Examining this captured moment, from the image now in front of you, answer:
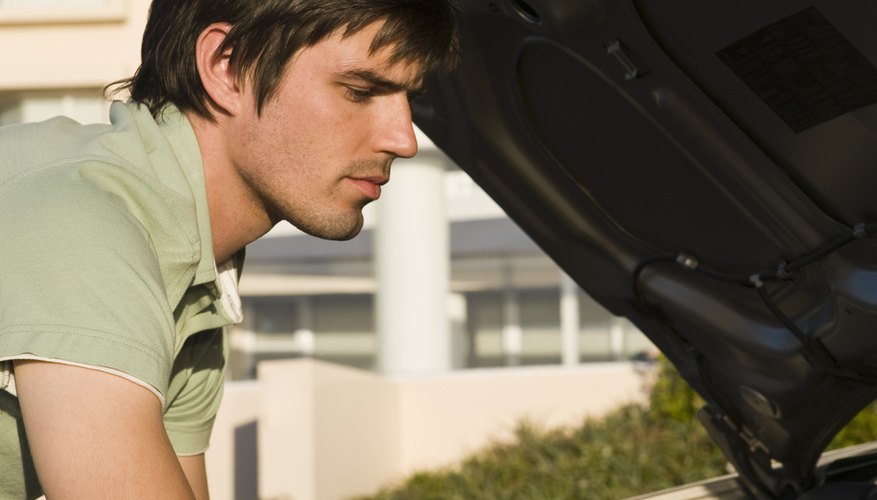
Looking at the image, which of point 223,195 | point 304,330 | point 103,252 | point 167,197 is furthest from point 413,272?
point 103,252

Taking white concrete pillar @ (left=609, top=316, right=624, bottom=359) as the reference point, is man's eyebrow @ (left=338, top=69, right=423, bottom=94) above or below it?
above

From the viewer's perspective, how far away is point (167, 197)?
63.9 inches

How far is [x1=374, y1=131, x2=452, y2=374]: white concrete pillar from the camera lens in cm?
1206

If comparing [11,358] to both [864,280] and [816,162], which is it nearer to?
[816,162]

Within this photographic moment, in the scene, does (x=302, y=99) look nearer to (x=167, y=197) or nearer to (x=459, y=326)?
(x=167, y=197)

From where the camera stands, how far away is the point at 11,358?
1332 mm

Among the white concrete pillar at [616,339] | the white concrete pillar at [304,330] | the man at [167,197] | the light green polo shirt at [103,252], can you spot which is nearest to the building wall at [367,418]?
the white concrete pillar at [616,339]

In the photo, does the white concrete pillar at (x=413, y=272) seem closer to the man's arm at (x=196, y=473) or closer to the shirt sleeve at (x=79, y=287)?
the man's arm at (x=196, y=473)

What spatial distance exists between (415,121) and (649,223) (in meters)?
0.49

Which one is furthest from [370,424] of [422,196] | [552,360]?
[552,360]

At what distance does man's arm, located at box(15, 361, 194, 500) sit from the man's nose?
22.7 inches

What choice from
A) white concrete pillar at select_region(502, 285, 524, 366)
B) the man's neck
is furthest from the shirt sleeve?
white concrete pillar at select_region(502, 285, 524, 366)

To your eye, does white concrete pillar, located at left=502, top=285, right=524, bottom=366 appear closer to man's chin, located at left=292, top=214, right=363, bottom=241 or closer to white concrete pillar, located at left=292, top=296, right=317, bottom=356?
white concrete pillar, located at left=292, top=296, right=317, bottom=356

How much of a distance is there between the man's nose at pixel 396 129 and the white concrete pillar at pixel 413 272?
33.4 feet
